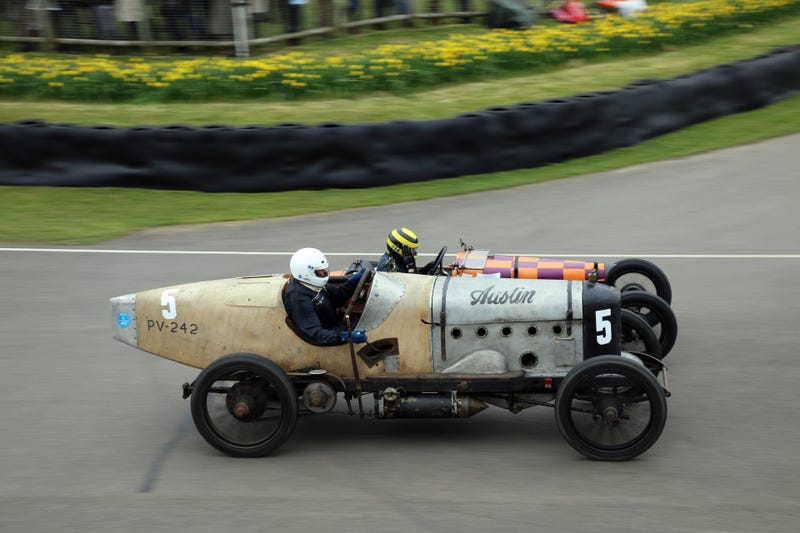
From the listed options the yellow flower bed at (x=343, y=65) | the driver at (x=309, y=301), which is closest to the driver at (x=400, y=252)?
the driver at (x=309, y=301)

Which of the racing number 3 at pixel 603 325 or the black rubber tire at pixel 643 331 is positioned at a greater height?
the racing number 3 at pixel 603 325

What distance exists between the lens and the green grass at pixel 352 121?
1383 centimetres

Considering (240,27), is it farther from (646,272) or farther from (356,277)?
Answer: (356,277)

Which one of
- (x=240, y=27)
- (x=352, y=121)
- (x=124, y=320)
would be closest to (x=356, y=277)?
(x=124, y=320)

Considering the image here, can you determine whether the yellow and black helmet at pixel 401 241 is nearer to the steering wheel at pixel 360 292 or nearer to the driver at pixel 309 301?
the steering wheel at pixel 360 292

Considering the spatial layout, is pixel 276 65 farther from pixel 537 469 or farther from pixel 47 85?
pixel 537 469

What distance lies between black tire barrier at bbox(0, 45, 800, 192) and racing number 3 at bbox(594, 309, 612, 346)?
7.78 meters

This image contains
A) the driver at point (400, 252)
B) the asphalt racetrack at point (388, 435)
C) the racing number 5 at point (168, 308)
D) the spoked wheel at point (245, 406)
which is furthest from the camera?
the driver at point (400, 252)

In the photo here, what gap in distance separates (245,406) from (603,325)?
2595mm

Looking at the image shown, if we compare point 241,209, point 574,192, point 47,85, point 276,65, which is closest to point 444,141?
point 574,192

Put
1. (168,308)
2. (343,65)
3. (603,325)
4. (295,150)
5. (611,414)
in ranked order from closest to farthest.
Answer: (611,414)
(603,325)
(168,308)
(295,150)
(343,65)

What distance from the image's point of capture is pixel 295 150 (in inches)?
569

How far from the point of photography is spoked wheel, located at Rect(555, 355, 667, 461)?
6.77m

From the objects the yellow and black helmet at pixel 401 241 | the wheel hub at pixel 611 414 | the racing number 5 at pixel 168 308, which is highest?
the yellow and black helmet at pixel 401 241
